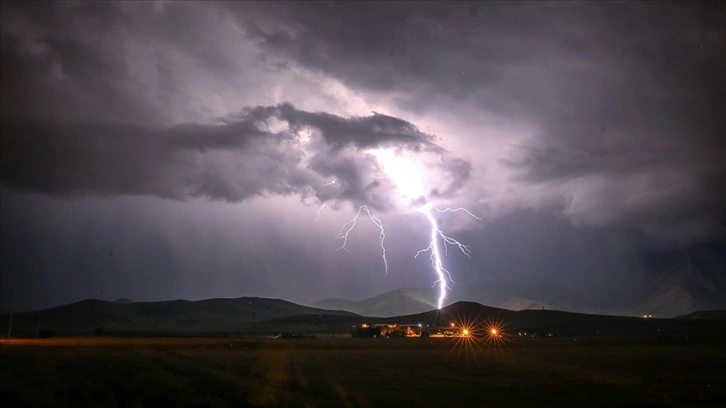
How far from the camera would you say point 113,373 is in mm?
37594

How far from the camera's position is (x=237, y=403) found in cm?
2545

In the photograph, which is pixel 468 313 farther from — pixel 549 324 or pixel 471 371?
pixel 471 371

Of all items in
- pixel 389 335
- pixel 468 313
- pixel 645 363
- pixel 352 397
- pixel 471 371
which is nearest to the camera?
pixel 352 397

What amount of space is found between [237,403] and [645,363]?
3274 centimetres

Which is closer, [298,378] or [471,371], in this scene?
[298,378]

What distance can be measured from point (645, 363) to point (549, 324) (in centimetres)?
11776

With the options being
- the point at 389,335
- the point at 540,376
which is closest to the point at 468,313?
the point at 389,335

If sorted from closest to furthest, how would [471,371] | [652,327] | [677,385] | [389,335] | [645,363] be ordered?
→ [677,385], [471,371], [645,363], [389,335], [652,327]

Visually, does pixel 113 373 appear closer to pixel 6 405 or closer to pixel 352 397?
pixel 6 405

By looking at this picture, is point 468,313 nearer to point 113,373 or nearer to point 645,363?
point 645,363

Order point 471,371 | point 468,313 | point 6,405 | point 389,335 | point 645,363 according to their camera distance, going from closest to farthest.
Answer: point 6,405
point 471,371
point 645,363
point 389,335
point 468,313

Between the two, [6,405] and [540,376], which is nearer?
[6,405]

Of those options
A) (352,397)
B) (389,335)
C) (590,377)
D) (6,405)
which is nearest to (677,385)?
(590,377)

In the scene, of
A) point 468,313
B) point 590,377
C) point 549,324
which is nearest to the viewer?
point 590,377
